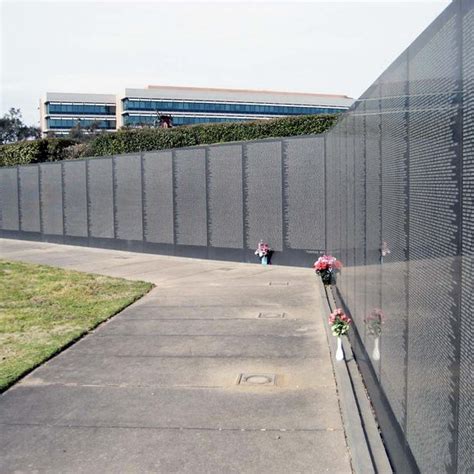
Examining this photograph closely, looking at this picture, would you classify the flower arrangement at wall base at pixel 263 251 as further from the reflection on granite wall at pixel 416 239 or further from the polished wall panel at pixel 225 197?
the reflection on granite wall at pixel 416 239

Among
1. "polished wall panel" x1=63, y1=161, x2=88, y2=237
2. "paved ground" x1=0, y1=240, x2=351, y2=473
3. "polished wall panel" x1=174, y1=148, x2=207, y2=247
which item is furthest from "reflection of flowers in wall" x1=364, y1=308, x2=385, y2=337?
"polished wall panel" x1=63, y1=161, x2=88, y2=237

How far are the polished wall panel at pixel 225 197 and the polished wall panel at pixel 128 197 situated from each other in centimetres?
336

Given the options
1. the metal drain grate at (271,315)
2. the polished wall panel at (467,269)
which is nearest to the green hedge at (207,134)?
the metal drain grate at (271,315)

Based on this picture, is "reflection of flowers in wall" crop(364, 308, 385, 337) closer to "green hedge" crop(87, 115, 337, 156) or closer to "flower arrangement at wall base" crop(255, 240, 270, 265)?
"flower arrangement at wall base" crop(255, 240, 270, 265)

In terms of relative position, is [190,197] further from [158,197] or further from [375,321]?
[375,321]

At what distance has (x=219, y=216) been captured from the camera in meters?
17.1

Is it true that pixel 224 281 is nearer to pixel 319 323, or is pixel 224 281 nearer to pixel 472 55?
pixel 319 323

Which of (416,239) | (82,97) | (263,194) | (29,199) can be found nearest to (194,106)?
(82,97)

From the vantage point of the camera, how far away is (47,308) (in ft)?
35.4

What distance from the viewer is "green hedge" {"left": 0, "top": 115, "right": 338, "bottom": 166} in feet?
66.8

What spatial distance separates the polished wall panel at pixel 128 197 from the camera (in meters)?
20.0

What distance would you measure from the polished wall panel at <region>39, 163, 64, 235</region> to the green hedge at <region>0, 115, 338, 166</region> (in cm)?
242

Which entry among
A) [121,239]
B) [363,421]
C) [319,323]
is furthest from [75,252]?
[363,421]

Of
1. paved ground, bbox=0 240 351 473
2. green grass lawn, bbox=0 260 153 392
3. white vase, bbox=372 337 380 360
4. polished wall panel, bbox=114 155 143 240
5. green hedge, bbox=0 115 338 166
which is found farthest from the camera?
green hedge, bbox=0 115 338 166
